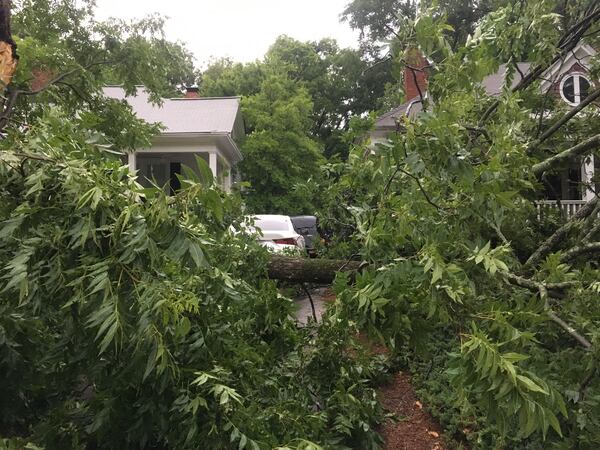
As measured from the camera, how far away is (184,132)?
1677cm

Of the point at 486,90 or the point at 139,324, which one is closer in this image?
the point at 139,324

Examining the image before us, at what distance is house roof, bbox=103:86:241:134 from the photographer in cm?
1698

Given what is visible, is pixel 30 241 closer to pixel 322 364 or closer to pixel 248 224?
pixel 248 224

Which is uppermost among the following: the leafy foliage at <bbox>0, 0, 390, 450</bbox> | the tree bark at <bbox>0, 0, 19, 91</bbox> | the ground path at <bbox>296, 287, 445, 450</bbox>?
the tree bark at <bbox>0, 0, 19, 91</bbox>

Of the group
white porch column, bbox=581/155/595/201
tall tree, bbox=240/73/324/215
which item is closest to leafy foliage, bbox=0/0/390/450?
white porch column, bbox=581/155/595/201

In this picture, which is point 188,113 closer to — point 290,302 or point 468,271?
point 290,302

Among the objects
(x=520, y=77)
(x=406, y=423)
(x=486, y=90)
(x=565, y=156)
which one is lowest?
(x=406, y=423)

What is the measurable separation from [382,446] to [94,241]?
389 centimetres

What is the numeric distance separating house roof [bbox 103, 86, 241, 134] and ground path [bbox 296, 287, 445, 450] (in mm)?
11831

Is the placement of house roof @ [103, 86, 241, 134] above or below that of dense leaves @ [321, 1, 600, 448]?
above

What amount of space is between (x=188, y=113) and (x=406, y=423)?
49.8 feet

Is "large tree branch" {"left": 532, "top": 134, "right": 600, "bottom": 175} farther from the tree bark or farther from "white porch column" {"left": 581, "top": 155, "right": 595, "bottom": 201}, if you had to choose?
the tree bark

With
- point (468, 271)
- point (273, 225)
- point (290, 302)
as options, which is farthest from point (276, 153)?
point (468, 271)

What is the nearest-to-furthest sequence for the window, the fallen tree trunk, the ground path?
the fallen tree trunk < the ground path < the window
